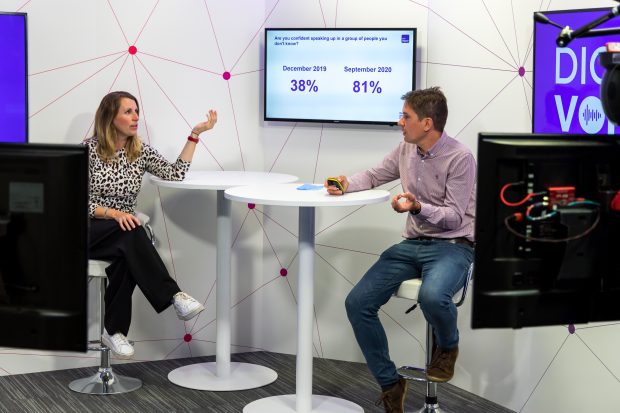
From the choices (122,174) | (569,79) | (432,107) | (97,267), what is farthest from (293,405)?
(569,79)

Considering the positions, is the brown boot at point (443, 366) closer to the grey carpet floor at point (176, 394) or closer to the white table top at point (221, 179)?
the grey carpet floor at point (176, 394)

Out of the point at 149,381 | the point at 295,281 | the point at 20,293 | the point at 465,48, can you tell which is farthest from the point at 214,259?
the point at 20,293

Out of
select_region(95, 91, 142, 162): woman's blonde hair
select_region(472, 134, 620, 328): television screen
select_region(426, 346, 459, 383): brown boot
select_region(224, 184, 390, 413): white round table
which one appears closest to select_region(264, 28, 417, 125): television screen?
select_region(224, 184, 390, 413): white round table

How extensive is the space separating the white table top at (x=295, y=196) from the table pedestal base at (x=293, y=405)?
0.97 metres

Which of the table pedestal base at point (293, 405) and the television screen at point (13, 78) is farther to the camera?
the television screen at point (13, 78)

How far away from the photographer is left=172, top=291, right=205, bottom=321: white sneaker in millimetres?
4293

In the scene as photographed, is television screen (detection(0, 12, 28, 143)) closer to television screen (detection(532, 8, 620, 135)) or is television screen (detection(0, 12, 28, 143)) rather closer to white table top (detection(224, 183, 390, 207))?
white table top (detection(224, 183, 390, 207))

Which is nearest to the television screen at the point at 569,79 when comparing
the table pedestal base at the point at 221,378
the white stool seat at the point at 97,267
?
the table pedestal base at the point at 221,378

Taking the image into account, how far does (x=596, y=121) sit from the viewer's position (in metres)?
3.96

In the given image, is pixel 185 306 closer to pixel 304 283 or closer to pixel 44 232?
pixel 304 283

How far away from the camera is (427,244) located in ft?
13.2

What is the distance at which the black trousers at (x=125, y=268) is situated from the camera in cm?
428

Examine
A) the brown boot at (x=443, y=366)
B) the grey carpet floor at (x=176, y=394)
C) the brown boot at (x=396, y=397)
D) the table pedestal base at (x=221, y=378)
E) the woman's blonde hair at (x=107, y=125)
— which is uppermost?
the woman's blonde hair at (x=107, y=125)

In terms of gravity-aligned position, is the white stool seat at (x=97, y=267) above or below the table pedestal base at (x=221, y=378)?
above
